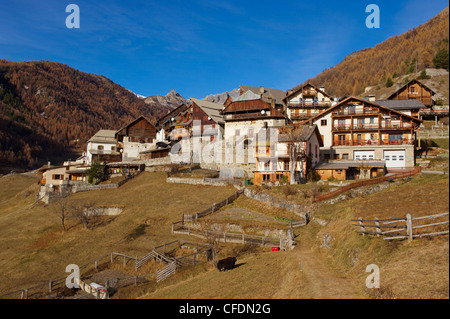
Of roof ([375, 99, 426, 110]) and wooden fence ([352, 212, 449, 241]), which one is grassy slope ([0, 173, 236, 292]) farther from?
roof ([375, 99, 426, 110])

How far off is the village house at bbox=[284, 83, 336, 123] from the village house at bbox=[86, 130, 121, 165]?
49.7 m

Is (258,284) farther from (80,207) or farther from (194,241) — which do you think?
(80,207)

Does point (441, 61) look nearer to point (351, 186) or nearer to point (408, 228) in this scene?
point (351, 186)

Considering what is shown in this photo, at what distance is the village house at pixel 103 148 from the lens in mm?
85062

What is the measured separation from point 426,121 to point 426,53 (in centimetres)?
7483

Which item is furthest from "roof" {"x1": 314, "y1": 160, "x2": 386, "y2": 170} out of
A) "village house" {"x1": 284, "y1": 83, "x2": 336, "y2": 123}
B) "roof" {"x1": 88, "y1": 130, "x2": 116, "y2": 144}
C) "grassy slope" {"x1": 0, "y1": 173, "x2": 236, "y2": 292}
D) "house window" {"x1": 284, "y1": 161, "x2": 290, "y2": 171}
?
"roof" {"x1": 88, "y1": 130, "x2": 116, "y2": 144}

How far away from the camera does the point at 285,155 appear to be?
162 feet

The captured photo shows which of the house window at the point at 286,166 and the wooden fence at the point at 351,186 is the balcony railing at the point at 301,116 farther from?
the wooden fence at the point at 351,186

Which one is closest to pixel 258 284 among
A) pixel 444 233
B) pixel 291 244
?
pixel 291 244

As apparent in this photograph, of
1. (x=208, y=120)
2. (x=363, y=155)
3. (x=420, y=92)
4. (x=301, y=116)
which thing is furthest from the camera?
(x=420, y=92)

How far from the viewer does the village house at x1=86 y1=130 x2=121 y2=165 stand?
279 feet

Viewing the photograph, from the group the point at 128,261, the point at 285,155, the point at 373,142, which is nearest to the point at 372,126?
the point at 373,142

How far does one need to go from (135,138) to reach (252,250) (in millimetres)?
65883

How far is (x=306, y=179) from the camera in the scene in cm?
4750
